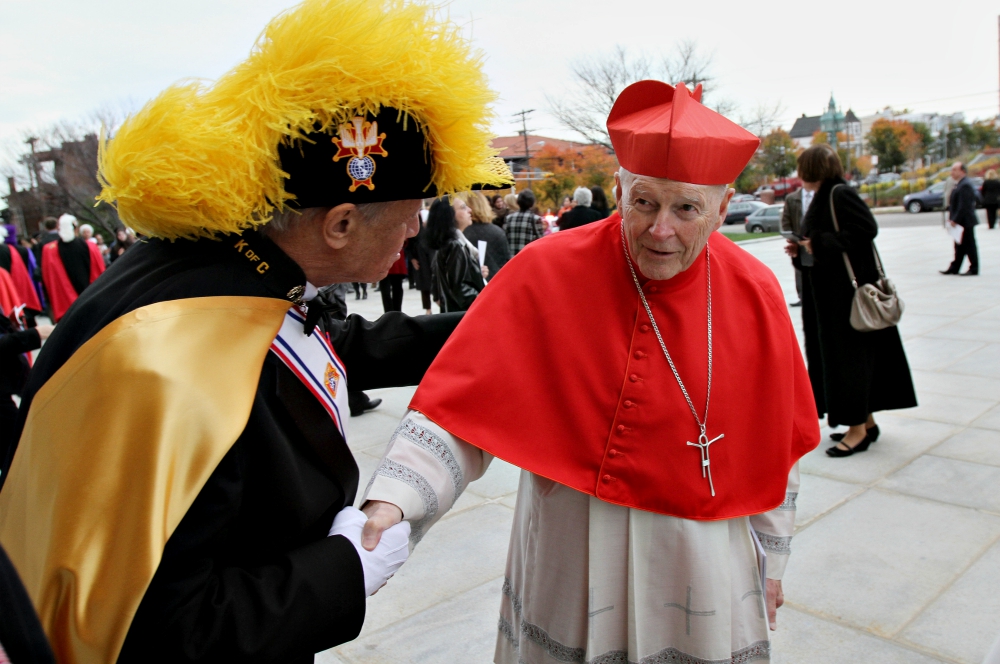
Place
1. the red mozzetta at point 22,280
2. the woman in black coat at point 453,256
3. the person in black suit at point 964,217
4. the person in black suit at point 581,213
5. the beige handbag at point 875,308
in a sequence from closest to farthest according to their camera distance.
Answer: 1. the beige handbag at point 875,308
2. the woman in black coat at point 453,256
3. the person in black suit at point 581,213
4. the red mozzetta at point 22,280
5. the person in black suit at point 964,217

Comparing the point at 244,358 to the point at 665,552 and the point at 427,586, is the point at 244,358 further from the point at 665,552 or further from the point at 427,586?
the point at 427,586

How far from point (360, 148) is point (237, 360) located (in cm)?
43

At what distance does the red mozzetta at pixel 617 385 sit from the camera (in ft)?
5.44

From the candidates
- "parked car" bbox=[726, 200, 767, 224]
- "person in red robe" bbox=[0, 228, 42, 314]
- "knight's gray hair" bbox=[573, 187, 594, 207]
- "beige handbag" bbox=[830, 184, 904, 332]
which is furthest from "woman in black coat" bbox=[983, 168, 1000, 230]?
"person in red robe" bbox=[0, 228, 42, 314]

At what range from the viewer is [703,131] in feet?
5.12

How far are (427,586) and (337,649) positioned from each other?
1.77 feet

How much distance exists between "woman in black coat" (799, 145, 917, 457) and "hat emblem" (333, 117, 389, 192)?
3.75m

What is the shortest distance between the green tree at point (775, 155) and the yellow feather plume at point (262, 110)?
2111 inches

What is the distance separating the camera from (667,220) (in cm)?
161

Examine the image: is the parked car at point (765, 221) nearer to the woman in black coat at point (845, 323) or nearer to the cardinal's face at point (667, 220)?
the woman in black coat at point (845, 323)

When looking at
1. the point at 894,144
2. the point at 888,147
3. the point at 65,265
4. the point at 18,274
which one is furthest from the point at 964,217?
the point at 888,147

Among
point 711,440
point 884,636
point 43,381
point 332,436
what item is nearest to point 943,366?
point 884,636

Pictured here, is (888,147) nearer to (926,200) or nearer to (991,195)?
(926,200)

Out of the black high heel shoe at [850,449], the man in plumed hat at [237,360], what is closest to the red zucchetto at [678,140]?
the man in plumed hat at [237,360]
